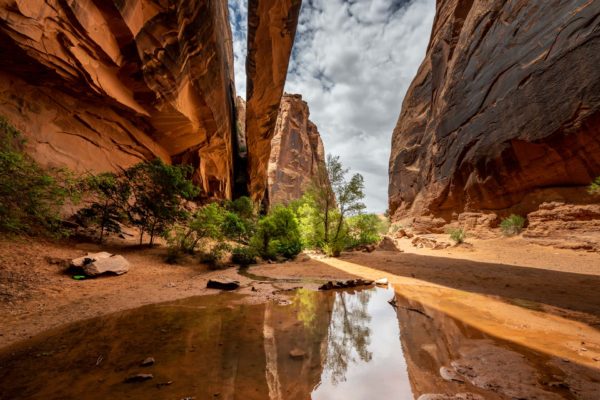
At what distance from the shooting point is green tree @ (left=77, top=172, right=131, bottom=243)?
837 cm

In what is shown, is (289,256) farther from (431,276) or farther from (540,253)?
(540,253)

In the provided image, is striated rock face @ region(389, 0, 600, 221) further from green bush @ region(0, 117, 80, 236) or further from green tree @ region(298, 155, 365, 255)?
green bush @ region(0, 117, 80, 236)

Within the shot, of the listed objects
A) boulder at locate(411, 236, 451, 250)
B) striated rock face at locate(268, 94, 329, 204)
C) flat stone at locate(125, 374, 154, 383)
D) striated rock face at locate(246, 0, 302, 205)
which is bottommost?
flat stone at locate(125, 374, 154, 383)

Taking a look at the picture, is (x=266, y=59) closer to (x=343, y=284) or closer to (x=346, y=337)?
(x=343, y=284)

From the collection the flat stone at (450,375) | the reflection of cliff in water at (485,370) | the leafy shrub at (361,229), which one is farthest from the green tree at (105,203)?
the leafy shrub at (361,229)

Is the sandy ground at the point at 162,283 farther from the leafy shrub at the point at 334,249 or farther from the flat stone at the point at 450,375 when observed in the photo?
the leafy shrub at the point at 334,249

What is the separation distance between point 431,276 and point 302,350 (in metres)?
6.95

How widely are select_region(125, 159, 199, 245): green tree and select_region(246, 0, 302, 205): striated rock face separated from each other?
409 inches

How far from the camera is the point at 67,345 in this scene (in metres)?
2.85

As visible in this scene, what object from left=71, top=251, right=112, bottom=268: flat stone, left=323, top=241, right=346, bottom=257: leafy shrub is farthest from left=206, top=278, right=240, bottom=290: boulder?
left=323, top=241, right=346, bottom=257: leafy shrub

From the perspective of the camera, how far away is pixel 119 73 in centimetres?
988

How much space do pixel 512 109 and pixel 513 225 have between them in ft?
23.1

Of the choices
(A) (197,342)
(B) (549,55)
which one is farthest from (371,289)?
(B) (549,55)

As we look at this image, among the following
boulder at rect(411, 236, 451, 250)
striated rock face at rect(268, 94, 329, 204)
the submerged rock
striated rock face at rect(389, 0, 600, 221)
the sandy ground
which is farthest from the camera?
striated rock face at rect(268, 94, 329, 204)
